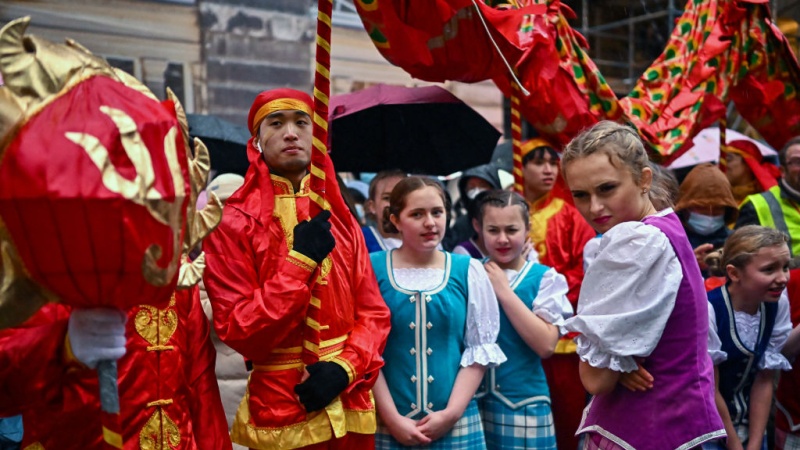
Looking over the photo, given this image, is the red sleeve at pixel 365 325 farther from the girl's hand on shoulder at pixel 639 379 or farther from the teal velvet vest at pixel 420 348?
the girl's hand on shoulder at pixel 639 379

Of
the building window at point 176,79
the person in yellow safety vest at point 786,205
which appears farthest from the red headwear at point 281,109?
the building window at point 176,79

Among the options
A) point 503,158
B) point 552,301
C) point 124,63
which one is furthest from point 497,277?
point 124,63

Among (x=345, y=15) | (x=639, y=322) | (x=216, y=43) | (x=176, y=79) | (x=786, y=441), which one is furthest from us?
(x=345, y=15)

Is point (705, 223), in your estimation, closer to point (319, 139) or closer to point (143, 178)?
point (319, 139)

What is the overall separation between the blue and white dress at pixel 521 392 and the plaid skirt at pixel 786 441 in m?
1.07

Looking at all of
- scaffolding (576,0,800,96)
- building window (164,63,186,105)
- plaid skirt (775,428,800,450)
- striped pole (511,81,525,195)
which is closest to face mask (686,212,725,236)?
striped pole (511,81,525,195)

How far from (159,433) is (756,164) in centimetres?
506

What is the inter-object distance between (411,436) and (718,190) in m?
2.66

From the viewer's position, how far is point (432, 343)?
145 inches

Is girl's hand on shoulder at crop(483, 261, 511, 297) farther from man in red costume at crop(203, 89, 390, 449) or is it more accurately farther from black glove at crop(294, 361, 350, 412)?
black glove at crop(294, 361, 350, 412)

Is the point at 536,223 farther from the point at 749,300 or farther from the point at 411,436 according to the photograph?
the point at 411,436

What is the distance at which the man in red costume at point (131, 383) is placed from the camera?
229 cm

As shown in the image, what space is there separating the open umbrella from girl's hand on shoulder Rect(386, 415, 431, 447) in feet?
6.76

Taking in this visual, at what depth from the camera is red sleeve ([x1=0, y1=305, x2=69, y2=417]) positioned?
2264mm
